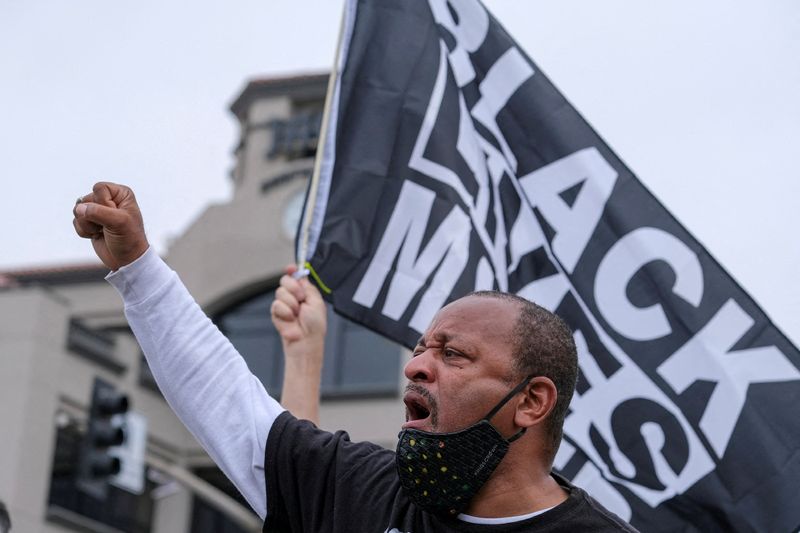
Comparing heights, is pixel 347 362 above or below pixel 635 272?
below

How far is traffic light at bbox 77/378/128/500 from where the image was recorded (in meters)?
12.3

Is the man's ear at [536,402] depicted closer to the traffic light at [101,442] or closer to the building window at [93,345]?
the traffic light at [101,442]

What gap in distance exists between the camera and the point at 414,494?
10.7ft

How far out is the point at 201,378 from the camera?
3521 mm

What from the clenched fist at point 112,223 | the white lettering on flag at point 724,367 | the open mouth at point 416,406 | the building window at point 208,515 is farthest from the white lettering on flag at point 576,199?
the building window at point 208,515

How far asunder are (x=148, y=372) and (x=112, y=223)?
23.1m

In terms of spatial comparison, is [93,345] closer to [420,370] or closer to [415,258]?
[415,258]

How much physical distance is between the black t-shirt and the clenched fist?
0.55 meters

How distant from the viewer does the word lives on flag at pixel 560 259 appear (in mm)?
5582

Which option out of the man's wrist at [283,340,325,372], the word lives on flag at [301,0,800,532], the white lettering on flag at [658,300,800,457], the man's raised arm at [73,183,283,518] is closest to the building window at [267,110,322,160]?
the word lives on flag at [301,0,800,532]

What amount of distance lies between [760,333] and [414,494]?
2878 mm

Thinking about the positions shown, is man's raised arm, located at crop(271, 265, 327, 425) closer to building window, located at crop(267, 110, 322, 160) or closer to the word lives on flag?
the word lives on flag

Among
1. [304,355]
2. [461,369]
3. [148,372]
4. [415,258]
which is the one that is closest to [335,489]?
[461,369]

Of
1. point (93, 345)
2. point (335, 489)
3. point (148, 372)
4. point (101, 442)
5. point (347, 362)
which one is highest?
point (335, 489)
